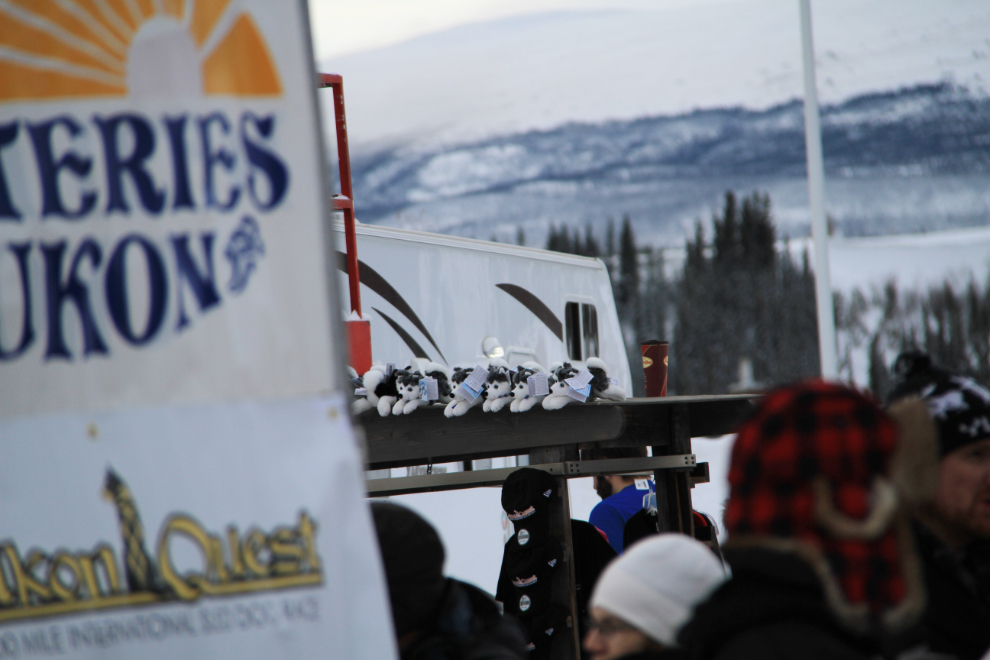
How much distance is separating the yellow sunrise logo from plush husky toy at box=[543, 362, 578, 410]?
118 inches

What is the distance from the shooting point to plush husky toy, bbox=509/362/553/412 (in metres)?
4.46

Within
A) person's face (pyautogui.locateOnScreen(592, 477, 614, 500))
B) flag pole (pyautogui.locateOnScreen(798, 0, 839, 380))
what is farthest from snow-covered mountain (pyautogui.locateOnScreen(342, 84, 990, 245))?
person's face (pyautogui.locateOnScreen(592, 477, 614, 500))

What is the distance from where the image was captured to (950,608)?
1918 mm

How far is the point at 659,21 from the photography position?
8412cm

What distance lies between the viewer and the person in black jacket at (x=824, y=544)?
4.44 ft

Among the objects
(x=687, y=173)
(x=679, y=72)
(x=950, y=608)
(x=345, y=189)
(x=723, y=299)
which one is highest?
(x=679, y=72)

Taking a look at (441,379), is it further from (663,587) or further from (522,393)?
(663,587)

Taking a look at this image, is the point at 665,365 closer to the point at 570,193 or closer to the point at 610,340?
the point at 610,340

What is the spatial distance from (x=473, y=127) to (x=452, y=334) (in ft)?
227

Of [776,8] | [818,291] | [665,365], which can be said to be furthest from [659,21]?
[665,365]

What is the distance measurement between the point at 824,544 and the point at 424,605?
1202 millimetres

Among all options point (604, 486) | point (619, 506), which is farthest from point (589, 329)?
point (619, 506)

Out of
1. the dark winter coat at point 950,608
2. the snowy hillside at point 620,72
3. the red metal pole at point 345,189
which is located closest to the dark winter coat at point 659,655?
the dark winter coat at point 950,608

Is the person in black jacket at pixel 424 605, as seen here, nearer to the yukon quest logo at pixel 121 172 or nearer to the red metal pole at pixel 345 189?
the yukon quest logo at pixel 121 172
